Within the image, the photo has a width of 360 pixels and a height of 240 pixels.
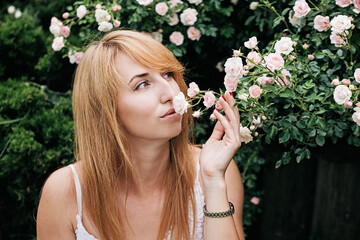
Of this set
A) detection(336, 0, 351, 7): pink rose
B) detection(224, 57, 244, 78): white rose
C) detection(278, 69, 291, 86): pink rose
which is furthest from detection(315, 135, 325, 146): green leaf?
detection(336, 0, 351, 7): pink rose

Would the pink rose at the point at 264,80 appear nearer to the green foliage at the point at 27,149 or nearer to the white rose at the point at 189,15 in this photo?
the white rose at the point at 189,15

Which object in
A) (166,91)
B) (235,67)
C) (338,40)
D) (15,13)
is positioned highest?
(15,13)

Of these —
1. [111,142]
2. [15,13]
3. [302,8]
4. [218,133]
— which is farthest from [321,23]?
[15,13]

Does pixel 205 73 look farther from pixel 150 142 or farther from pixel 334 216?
pixel 334 216

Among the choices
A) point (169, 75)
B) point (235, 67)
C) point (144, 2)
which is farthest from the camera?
point (144, 2)

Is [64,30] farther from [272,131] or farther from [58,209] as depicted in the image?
[272,131]

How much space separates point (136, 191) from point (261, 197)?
1.51 meters

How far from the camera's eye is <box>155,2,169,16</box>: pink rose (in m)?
2.36

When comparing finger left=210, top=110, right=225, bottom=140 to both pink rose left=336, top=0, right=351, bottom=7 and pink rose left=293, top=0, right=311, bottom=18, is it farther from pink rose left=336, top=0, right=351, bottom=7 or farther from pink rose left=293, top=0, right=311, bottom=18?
pink rose left=336, top=0, right=351, bottom=7

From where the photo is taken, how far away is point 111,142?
Answer: 2033mm

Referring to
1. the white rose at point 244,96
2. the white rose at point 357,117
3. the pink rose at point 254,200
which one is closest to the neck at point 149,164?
the white rose at point 244,96

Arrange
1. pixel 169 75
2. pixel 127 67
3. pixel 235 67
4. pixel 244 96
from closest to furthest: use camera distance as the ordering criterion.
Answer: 1. pixel 235 67
2. pixel 244 96
3. pixel 127 67
4. pixel 169 75

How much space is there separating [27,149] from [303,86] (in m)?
1.80

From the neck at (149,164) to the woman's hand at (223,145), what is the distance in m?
0.27
